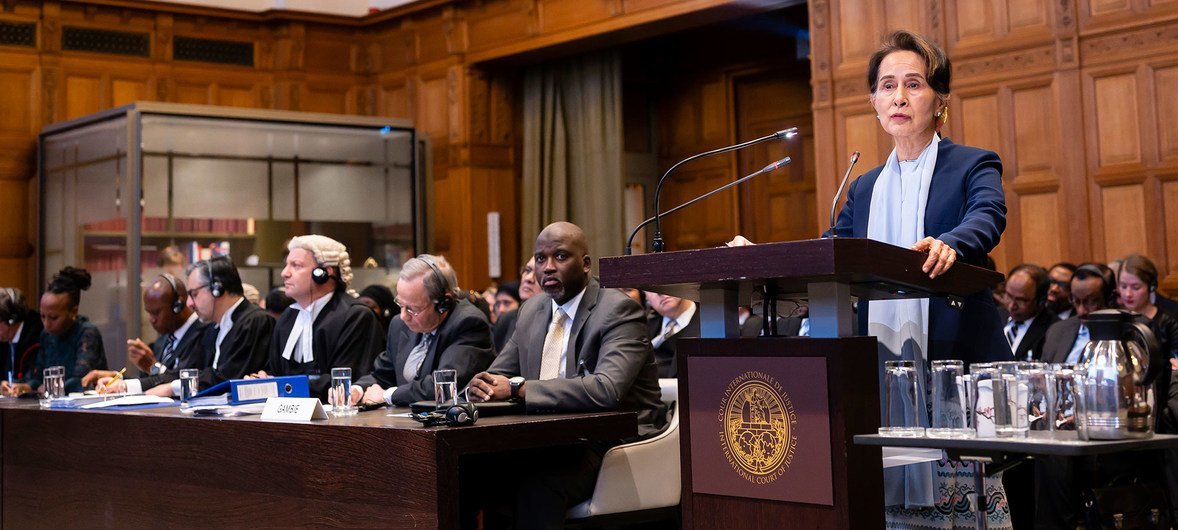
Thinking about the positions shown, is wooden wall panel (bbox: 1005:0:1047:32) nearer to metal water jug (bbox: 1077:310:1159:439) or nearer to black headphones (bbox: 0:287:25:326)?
metal water jug (bbox: 1077:310:1159:439)

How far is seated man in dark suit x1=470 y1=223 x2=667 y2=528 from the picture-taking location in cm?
334

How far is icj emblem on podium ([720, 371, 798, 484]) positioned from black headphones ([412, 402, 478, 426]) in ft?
2.73

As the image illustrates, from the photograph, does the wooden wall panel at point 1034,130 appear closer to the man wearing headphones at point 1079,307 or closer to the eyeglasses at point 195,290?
the man wearing headphones at point 1079,307

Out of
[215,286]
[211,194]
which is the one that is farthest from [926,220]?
[211,194]

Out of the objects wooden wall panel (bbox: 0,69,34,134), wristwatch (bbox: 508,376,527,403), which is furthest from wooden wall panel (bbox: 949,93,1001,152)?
wooden wall panel (bbox: 0,69,34,134)

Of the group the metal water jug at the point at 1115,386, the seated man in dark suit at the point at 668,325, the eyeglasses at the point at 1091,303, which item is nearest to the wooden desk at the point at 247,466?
the metal water jug at the point at 1115,386

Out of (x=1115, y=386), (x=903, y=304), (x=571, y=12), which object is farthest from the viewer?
(x=571, y=12)

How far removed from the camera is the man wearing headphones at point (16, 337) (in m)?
6.85

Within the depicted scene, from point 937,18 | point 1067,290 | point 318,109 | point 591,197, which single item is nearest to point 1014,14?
point 937,18

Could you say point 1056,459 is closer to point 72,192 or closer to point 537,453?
point 537,453

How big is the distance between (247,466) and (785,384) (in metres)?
1.74

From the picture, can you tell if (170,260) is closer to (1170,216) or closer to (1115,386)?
(1170,216)

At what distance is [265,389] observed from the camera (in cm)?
390

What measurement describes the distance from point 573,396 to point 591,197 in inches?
296
